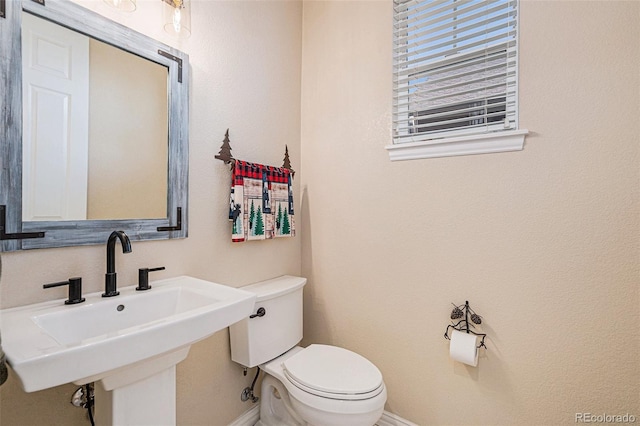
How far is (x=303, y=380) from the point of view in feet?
4.50

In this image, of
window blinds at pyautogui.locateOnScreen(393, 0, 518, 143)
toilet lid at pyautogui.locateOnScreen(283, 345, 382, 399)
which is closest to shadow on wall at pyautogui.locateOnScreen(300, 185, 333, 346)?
toilet lid at pyautogui.locateOnScreen(283, 345, 382, 399)

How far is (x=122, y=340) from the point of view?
2.47 ft

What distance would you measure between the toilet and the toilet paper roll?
0.36 m

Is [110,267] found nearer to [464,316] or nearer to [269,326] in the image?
[269,326]

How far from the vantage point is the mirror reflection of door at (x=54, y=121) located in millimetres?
1006

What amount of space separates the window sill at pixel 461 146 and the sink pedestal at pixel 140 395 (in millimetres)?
1333

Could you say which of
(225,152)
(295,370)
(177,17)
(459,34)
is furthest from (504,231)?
(177,17)

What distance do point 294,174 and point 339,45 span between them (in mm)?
824

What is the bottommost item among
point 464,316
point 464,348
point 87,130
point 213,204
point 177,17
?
point 464,348

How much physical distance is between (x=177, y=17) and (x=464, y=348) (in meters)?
1.90

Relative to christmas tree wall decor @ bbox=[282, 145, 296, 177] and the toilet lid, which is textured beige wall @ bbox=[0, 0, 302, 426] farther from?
the toilet lid

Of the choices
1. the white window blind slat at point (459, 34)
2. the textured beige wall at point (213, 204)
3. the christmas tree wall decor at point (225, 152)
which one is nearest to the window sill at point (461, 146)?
the white window blind slat at point (459, 34)

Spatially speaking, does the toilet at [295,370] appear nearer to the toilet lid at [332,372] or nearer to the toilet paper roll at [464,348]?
the toilet lid at [332,372]

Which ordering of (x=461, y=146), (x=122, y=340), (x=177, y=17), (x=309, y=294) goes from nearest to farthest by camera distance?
1. (x=122, y=340)
2. (x=177, y=17)
3. (x=461, y=146)
4. (x=309, y=294)
